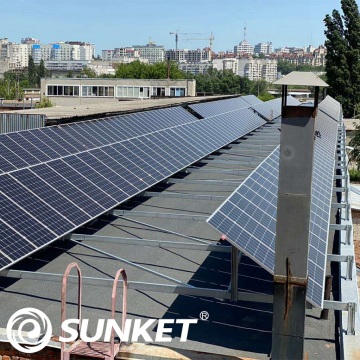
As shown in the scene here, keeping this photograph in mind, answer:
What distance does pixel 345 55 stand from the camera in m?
66.7

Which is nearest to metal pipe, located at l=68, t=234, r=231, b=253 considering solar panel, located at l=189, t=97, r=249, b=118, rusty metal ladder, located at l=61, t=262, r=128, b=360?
rusty metal ladder, located at l=61, t=262, r=128, b=360

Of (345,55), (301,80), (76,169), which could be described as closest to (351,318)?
(301,80)

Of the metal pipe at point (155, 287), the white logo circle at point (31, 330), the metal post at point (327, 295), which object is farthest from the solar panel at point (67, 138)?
the metal post at point (327, 295)

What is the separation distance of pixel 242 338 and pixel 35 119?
18.0m

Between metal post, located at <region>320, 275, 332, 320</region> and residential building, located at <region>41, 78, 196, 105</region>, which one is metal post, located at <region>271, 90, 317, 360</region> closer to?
metal post, located at <region>320, 275, 332, 320</region>

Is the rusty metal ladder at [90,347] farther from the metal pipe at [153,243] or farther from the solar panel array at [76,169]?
the metal pipe at [153,243]

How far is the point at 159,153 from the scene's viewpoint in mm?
19484

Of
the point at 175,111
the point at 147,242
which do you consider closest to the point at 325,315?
the point at 147,242

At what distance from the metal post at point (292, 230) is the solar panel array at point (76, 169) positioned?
168 inches

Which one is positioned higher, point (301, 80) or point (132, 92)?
point (301, 80)

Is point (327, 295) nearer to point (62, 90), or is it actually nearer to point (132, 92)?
point (132, 92)

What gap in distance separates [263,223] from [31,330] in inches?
146

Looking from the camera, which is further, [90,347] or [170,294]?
[170,294]

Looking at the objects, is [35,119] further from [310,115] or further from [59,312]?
[310,115]
